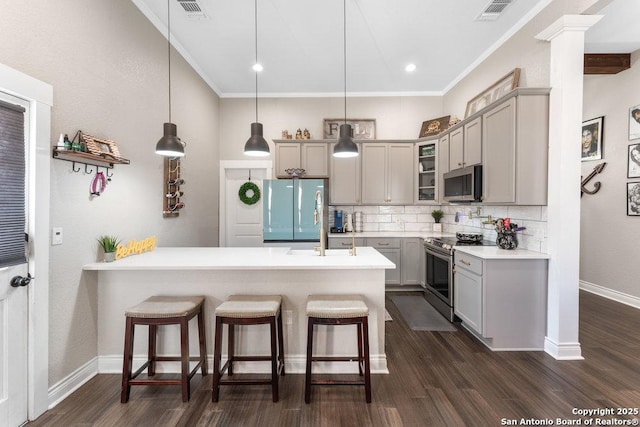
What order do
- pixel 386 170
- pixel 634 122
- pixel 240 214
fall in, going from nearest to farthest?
pixel 634 122
pixel 386 170
pixel 240 214

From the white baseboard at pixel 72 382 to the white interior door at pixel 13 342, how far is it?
0.16 metres

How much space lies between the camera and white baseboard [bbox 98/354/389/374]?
92.1 inches

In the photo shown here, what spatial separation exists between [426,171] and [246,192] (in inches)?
118

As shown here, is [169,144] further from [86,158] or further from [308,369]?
[308,369]

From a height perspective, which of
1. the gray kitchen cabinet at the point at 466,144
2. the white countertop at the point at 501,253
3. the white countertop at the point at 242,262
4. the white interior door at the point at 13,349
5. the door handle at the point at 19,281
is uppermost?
the gray kitchen cabinet at the point at 466,144

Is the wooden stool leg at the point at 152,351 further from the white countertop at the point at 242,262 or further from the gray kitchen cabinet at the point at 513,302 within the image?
the gray kitchen cabinet at the point at 513,302

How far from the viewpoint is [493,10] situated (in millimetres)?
2908

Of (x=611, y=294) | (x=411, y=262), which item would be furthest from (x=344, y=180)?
(x=611, y=294)

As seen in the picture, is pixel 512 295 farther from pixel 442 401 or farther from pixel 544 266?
pixel 442 401

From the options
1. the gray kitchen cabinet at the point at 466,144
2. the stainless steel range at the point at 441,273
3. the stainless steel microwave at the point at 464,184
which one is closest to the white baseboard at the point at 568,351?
the stainless steel range at the point at 441,273

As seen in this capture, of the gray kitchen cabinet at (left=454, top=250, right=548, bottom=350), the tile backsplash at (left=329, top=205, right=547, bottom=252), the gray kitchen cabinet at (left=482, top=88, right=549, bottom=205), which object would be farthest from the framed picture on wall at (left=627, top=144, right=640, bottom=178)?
the gray kitchen cabinet at (left=454, top=250, right=548, bottom=350)

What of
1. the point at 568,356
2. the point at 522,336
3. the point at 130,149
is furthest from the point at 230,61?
the point at 568,356

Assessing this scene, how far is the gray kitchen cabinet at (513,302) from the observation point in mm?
2689

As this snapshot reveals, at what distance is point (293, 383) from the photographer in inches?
87.3
